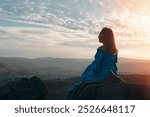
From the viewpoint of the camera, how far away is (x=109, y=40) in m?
14.4

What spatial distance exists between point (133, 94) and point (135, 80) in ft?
19.2

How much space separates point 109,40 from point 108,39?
58 mm

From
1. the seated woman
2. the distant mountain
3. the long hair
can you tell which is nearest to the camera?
the long hair

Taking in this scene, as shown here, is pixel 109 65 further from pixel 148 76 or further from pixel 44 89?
pixel 148 76

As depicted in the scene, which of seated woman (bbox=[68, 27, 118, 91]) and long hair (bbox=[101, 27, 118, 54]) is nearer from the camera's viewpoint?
long hair (bbox=[101, 27, 118, 54])

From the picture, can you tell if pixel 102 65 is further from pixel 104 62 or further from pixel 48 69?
pixel 48 69

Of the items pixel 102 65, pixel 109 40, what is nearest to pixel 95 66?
pixel 102 65

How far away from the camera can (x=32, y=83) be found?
50.5 ft

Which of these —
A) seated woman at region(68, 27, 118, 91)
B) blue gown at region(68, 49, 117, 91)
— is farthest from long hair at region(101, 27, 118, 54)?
blue gown at region(68, 49, 117, 91)

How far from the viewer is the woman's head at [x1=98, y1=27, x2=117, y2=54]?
14211 millimetres

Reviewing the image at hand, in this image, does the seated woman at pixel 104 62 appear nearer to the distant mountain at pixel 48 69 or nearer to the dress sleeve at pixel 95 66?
the dress sleeve at pixel 95 66

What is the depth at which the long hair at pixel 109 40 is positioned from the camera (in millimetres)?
14203

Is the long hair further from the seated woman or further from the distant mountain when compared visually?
the distant mountain

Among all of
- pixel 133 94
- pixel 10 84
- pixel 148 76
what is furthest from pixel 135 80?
pixel 10 84
